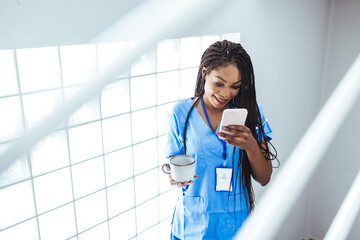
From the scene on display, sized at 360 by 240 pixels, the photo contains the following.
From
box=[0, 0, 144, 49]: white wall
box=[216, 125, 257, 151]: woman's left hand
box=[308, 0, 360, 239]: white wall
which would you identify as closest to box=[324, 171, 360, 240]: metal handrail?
box=[216, 125, 257, 151]: woman's left hand

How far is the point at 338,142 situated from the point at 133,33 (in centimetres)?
233

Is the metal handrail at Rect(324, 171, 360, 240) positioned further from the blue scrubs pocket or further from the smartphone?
the blue scrubs pocket

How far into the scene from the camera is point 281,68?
2342 millimetres

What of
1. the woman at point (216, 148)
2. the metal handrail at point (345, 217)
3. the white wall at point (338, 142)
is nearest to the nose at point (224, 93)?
the woman at point (216, 148)

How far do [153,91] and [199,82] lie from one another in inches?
19.4

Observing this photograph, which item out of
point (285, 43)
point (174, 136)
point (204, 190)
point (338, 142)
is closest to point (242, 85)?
point (174, 136)

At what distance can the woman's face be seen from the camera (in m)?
1.38

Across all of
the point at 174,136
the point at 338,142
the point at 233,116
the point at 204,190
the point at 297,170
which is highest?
the point at 297,170

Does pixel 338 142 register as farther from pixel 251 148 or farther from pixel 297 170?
pixel 297 170

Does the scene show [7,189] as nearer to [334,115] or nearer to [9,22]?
[9,22]

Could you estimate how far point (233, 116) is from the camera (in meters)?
1.29

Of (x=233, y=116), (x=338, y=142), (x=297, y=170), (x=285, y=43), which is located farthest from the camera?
(x=338, y=142)

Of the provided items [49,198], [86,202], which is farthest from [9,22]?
[86,202]

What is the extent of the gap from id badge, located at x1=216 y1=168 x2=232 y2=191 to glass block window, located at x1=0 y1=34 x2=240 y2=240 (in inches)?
24.0
